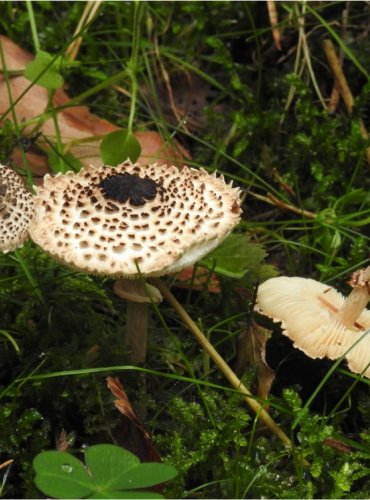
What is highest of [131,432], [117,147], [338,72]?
[338,72]

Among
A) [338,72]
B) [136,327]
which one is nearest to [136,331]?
[136,327]

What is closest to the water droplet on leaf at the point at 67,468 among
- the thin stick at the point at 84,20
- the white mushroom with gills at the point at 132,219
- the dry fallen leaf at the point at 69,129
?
the white mushroom with gills at the point at 132,219

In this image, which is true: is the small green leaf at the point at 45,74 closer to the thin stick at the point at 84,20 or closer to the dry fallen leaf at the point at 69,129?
the dry fallen leaf at the point at 69,129

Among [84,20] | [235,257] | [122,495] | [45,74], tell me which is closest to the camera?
[122,495]

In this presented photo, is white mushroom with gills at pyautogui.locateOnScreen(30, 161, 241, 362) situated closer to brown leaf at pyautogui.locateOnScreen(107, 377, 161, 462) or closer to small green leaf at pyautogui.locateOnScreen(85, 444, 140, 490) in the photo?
brown leaf at pyautogui.locateOnScreen(107, 377, 161, 462)

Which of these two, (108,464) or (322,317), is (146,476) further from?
(322,317)

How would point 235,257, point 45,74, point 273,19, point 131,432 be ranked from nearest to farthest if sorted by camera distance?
point 131,432
point 235,257
point 45,74
point 273,19

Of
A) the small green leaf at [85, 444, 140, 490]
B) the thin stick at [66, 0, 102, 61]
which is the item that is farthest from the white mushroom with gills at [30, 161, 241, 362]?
the thin stick at [66, 0, 102, 61]
